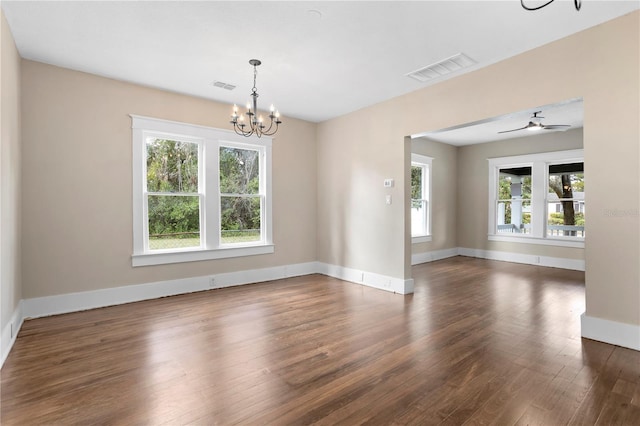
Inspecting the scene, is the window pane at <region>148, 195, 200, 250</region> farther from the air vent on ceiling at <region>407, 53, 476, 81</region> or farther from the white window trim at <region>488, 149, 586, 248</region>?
the white window trim at <region>488, 149, 586, 248</region>

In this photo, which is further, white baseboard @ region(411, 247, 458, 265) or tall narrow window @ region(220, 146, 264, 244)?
white baseboard @ region(411, 247, 458, 265)

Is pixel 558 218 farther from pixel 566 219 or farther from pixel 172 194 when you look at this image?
Result: pixel 172 194

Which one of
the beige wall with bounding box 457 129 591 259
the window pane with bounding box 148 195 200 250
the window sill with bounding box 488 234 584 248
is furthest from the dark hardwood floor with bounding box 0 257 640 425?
the beige wall with bounding box 457 129 591 259

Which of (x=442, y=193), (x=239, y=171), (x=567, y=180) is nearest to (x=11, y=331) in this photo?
(x=239, y=171)

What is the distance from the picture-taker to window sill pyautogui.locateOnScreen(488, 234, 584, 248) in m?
6.65

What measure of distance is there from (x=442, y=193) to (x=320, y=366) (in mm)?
6600

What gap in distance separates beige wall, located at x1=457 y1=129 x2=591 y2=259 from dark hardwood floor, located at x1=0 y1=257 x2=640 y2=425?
3505mm

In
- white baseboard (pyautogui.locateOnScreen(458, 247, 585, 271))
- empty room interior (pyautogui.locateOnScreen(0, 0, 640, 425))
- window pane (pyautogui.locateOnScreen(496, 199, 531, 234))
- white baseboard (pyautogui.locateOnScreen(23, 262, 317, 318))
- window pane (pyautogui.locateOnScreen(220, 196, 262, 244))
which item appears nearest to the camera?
empty room interior (pyautogui.locateOnScreen(0, 0, 640, 425))

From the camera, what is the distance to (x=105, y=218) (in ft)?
13.8

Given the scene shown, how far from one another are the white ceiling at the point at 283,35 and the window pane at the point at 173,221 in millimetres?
1609

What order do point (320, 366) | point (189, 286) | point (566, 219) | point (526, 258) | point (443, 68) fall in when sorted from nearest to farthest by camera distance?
point (320, 366) < point (443, 68) < point (189, 286) < point (566, 219) < point (526, 258)

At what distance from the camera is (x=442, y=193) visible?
8219mm

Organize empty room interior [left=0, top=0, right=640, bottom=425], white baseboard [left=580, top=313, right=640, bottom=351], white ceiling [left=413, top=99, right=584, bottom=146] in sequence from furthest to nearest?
1. white ceiling [left=413, top=99, right=584, bottom=146]
2. white baseboard [left=580, top=313, right=640, bottom=351]
3. empty room interior [left=0, top=0, right=640, bottom=425]

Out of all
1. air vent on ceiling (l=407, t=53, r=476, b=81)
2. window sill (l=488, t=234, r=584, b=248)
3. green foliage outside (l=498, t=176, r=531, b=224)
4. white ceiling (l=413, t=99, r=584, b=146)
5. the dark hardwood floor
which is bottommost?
the dark hardwood floor
